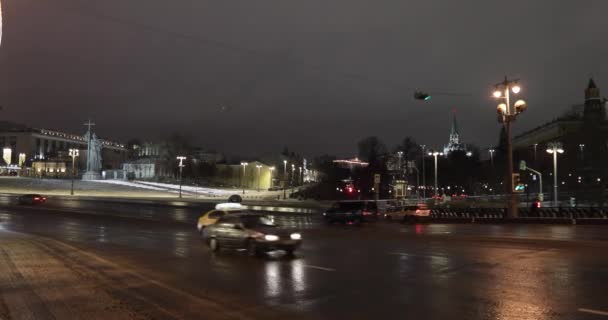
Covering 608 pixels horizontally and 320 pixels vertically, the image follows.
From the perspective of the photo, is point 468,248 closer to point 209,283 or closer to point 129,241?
point 209,283

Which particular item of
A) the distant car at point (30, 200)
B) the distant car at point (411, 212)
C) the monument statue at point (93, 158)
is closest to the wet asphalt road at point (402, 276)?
the distant car at point (411, 212)

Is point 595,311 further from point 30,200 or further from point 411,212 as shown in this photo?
point 30,200

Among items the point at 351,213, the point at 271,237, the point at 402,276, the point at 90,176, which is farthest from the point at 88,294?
the point at 90,176

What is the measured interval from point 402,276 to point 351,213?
2375cm

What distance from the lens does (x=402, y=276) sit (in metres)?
12.4

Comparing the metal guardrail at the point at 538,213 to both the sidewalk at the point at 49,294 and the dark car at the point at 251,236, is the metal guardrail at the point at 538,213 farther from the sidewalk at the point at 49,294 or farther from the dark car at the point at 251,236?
the sidewalk at the point at 49,294

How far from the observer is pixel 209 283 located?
39.1 feet

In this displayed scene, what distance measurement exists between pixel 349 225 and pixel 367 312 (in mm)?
26966

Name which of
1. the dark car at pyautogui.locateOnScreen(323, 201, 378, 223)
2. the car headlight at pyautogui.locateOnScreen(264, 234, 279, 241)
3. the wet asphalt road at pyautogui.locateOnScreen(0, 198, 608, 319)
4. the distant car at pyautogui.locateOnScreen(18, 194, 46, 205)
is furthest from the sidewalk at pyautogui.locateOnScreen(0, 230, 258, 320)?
the distant car at pyautogui.locateOnScreen(18, 194, 46, 205)

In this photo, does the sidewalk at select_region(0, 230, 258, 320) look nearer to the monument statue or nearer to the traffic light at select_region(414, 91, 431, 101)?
the traffic light at select_region(414, 91, 431, 101)

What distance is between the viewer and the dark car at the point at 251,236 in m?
17.1

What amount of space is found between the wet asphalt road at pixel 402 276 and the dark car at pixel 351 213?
1419 cm

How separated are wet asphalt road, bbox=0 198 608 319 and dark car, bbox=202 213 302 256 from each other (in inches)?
15.8

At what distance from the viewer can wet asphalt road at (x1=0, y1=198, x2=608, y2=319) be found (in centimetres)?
893
